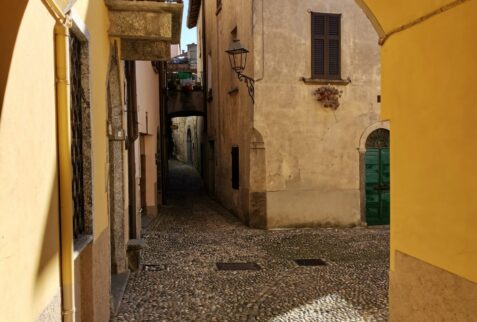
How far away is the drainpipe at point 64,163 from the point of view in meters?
2.98

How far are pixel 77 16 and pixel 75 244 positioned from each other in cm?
177

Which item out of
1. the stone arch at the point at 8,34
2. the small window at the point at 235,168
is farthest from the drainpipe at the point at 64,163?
the small window at the point at 235,168

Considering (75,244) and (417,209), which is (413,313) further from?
(75,244)

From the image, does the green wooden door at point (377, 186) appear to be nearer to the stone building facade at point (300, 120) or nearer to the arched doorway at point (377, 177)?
the arched doorway at point (377, 177)

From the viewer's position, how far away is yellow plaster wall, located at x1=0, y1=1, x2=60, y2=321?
2.06 meters

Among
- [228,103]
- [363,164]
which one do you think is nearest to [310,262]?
[363,164]

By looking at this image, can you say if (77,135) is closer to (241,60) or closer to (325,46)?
(241,60)

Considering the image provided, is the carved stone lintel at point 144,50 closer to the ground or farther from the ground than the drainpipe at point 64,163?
farther from the ground

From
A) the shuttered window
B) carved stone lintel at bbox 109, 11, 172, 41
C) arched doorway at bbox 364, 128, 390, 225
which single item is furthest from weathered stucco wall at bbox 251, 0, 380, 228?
carved stone lintel at bbox 109, 11, 172, 41

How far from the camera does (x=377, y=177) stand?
41.7 ft

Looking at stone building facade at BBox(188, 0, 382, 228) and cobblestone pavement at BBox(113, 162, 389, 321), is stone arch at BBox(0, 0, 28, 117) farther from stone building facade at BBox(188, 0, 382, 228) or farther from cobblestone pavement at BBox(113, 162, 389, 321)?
stone building facade at BBox(188, 0, 382, 228)

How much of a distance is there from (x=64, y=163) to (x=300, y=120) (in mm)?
9636

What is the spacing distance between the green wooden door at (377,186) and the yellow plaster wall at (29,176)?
1075 cm

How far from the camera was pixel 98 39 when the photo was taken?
4793mm
